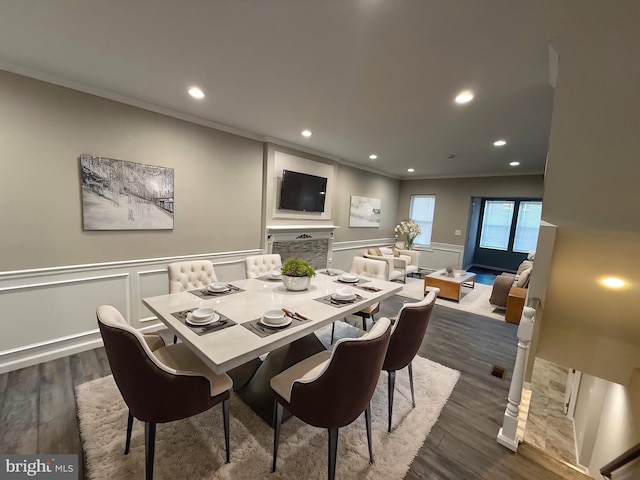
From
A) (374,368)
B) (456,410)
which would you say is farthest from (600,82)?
(456,410)

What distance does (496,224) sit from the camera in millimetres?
7414

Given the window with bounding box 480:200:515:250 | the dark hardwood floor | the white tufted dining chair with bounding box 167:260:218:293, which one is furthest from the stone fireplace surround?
the window with bounding box 480:200:515:250

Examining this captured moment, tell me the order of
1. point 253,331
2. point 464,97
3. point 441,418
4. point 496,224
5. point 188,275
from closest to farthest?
point 253,331
point 441,418
point 464,97
point 188,275
point 496,224

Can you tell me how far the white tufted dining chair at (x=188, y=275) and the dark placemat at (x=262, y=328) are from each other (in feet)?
4.04

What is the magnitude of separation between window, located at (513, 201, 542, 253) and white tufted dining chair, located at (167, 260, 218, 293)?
25.7 feet

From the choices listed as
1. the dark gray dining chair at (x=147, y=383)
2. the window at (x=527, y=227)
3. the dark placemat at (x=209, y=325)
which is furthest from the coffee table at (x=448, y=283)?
the dark gray dining chair at (x=147, y=383)

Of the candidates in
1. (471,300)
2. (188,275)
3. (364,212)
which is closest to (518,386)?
(188,275)

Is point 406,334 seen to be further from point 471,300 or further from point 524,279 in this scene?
point 471,300

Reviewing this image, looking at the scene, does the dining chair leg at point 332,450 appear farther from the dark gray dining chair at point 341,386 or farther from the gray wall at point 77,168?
the gray wall at point 77,168

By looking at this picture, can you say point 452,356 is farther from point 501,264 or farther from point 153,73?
point 501,264

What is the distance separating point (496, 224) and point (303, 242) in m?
6.02

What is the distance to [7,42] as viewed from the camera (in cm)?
181

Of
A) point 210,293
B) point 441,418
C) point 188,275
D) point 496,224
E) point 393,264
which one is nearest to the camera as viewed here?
point 441,418

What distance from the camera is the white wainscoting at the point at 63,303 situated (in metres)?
2.27
